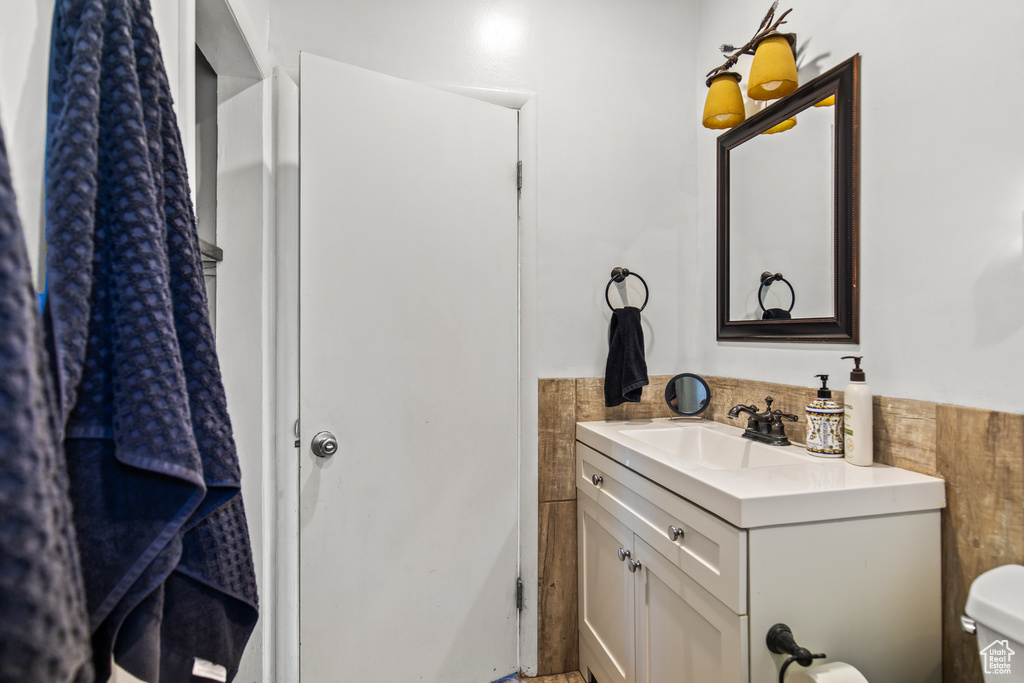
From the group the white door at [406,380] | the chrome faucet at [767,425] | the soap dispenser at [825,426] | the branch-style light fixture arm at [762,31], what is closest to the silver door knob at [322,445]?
the white door at [406,380]

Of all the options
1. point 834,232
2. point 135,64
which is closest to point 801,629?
point 834,232

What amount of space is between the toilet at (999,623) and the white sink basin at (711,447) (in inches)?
19.0

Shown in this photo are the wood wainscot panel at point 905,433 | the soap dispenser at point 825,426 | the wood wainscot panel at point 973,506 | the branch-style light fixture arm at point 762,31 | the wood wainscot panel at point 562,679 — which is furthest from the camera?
the wood wainscot panel at point 562,679

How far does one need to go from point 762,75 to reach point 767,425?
0.97 meters

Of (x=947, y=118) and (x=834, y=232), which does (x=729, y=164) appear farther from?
(x=947, y=118)

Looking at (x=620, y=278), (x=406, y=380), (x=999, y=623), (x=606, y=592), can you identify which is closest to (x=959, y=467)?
(x=999, y=623)

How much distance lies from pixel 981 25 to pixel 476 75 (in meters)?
1.28

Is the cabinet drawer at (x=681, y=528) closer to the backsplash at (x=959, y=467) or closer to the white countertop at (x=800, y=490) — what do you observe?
the white countertop at (x=800, y=490)

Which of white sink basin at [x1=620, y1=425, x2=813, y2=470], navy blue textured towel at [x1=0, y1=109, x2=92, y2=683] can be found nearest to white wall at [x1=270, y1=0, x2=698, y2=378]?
white sink basin at [x1=620, y1=425, x2=813, y2=470]

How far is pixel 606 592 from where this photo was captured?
1.48m

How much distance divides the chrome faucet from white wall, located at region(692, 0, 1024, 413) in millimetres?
129

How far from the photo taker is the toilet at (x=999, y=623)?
2.32 ft

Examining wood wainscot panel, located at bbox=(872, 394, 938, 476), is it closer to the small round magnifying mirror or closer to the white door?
the small round magnifying mirror

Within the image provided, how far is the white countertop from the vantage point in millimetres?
909
